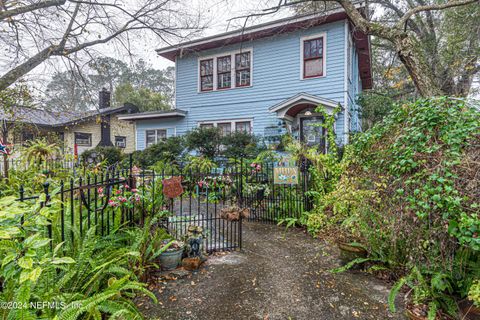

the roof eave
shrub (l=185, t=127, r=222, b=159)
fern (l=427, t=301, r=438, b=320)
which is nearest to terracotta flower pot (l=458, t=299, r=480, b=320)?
fern (l=427, t=301, r=438, b=320)

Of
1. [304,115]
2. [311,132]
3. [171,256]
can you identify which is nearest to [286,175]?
[171,256]

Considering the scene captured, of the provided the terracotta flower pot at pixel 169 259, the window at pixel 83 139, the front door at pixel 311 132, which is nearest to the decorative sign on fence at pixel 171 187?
the terracotta flower pot at pixel 169 259

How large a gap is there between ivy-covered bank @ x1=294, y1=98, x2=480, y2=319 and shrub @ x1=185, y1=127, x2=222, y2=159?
7.62 meters

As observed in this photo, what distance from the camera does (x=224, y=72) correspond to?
12234 millimetres

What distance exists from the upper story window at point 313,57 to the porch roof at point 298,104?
1.37 metres

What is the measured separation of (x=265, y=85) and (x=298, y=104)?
2.26m

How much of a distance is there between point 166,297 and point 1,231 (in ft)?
6.73

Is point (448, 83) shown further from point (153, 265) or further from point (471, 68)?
point (153, 265)

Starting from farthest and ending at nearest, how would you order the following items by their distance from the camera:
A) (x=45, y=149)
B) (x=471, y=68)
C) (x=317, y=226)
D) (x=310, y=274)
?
(x=471, y=68), (x=45, y=149), (x=317, y=226), (x=310, y=274)

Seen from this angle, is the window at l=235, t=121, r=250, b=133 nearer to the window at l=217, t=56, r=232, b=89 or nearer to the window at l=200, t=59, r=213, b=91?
the window at l=217, t=56, r=232, b=89

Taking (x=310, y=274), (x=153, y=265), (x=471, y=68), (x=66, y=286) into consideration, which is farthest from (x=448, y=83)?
(x=66, y=286)

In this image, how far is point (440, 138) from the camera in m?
2.54

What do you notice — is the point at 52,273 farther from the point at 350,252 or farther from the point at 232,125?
the point at 232,125

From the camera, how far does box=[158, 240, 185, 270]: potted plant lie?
348 cm
